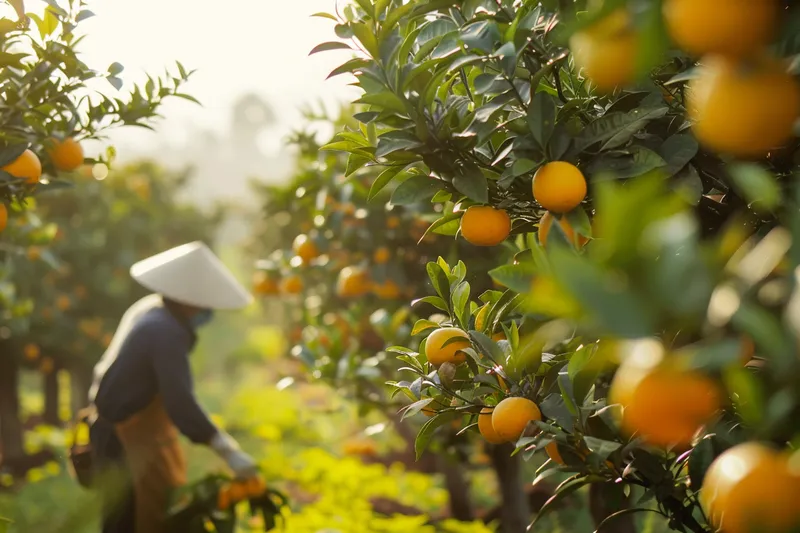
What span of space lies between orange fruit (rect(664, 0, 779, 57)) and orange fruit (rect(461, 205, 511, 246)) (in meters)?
0.58

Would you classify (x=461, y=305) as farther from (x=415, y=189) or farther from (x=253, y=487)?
(x=253, y=487)

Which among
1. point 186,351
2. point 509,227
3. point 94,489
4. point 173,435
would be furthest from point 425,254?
point 94,489

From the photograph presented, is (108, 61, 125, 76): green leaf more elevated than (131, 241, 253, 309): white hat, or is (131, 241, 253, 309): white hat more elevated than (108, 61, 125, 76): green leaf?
(108, 61, 125, 76): green leaf

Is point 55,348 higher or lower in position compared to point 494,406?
lower

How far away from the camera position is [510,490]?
316 cm

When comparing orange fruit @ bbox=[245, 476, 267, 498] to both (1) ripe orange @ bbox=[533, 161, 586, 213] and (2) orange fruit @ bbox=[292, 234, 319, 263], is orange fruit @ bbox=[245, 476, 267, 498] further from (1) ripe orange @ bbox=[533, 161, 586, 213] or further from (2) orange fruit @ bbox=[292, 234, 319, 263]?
(1) ripe orange @ bbox=[533, 161, 586, 213]

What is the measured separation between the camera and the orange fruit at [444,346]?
1227mm

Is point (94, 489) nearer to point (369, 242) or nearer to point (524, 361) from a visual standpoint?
point (524, 361)

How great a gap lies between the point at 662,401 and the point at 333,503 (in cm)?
266

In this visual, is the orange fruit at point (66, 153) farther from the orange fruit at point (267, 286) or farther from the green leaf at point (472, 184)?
the orange fruit at point (267, 286)

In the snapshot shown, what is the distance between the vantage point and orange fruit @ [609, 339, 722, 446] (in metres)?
0.62

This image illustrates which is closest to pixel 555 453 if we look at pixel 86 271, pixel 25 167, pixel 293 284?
pixel 25 167

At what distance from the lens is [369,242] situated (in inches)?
118

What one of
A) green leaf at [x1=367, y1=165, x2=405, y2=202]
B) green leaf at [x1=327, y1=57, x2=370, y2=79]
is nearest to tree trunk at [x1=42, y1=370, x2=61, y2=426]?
green leaf at [x1=367, y1=165, x2=405, y2=202]
